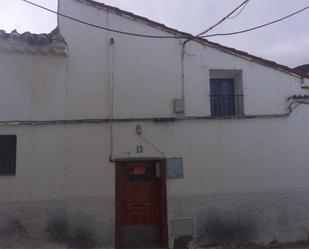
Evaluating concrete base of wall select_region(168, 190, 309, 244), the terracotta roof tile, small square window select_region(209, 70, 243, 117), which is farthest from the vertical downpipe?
small square window select_region(209, 70, 243, 117)

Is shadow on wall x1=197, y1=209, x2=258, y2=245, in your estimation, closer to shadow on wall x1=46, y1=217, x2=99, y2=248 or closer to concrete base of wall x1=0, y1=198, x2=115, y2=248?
concrete base of wall x1=0, y1=198, x2=115, y2=248

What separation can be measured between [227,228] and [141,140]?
9.71 feet

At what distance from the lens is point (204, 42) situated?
1002 centimetres

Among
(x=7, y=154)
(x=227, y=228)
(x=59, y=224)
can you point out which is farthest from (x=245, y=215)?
(x=7, y=154)

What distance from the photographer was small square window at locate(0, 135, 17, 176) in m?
9.28

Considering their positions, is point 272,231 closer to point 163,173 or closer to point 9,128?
point 163,173

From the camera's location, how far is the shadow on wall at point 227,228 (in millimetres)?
9547

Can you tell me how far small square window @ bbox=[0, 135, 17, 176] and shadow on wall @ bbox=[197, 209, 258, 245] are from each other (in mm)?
4667

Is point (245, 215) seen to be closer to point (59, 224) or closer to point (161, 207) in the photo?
point (161, 207)

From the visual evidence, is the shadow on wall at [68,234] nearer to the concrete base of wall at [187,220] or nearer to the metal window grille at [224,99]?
the concrete base of wall at [187,220]

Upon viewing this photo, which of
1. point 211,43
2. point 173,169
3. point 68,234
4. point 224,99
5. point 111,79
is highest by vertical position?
point 211,43

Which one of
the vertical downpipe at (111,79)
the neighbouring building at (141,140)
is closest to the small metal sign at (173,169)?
the neighbouring building at (141,140)

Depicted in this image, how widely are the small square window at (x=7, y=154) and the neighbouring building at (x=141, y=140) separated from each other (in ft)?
0.08

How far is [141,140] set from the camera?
9.58 meters
